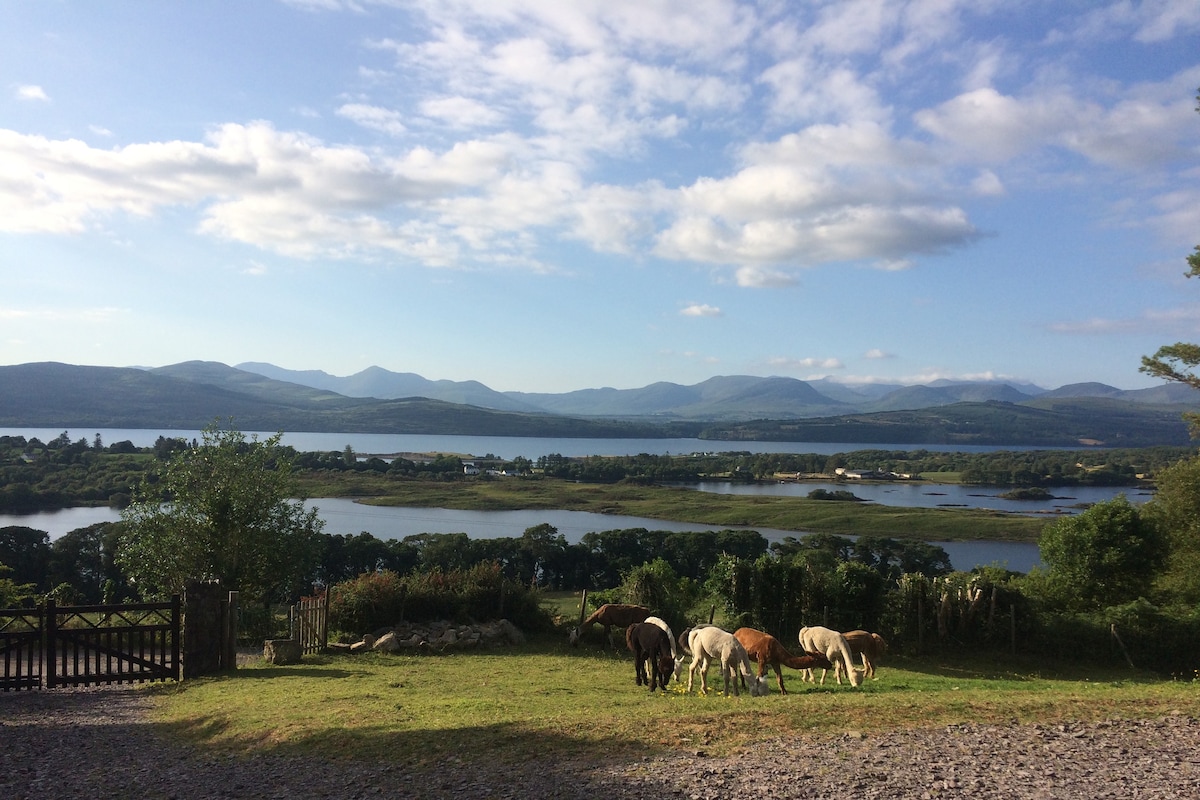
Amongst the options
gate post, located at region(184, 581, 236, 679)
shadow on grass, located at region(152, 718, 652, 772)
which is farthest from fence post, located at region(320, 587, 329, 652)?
shadow on grass, located at region(152, 718, 652, 772)

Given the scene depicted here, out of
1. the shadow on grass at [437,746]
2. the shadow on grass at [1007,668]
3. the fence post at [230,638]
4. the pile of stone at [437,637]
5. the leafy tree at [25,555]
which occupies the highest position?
the shadow on grass at [437,746]

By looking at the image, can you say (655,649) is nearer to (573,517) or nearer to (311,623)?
(311,623)

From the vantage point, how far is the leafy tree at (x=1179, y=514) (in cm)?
2244

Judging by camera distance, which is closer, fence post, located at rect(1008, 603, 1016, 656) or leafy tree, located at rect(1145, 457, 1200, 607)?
fence post, located at rect(1008, 603, 1016, 656)

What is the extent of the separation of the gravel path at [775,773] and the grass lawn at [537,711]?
37cm

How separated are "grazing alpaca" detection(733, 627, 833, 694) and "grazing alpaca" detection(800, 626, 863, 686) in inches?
6.7

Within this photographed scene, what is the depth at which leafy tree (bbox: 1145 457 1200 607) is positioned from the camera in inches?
883

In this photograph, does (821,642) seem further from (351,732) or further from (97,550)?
(97,550)

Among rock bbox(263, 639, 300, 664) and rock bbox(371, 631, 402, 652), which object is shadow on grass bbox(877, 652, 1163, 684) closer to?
rock bbox(371, 631, 402, 652)

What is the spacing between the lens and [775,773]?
6230 millimetres

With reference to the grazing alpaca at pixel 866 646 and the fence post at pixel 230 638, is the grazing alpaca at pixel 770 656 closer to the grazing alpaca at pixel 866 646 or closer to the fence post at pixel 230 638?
the grazing alpaca at pixel 866 646

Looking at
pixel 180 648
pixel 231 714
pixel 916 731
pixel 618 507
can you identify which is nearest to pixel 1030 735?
pixel 916 731

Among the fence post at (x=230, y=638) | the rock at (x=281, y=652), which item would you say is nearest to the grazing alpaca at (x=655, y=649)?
the rock at (x=281, y=652)

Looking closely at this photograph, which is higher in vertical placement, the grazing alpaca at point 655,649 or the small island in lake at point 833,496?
the grazing alpaca at point 655,649
